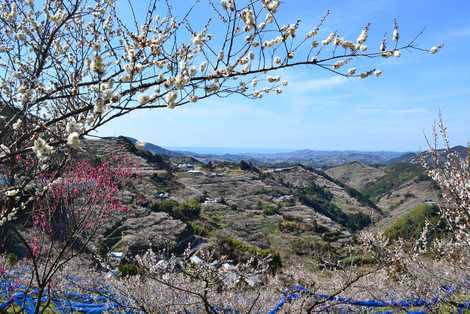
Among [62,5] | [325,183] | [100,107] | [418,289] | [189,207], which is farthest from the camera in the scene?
[325,183]

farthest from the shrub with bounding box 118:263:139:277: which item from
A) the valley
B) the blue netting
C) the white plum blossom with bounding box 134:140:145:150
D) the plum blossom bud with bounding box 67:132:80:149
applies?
the plum blossom bud with bounding box 67:132:80:149

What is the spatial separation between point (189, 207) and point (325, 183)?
2681 inches

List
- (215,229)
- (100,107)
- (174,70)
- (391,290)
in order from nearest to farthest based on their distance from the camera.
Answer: (100,107) → (174,70) → (391,290) → (215,229)

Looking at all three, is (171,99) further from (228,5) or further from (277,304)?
(277,304)

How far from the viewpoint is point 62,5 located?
3939 mm

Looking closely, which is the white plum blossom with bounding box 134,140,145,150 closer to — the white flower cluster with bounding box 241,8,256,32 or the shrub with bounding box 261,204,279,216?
the white flower cluster with bounding box 241,8,256,32

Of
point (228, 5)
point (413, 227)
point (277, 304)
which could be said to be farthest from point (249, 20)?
point (413, 227)

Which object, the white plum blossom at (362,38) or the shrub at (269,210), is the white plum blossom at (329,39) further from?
the shrub at (269,210)

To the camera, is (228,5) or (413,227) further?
(413,227)

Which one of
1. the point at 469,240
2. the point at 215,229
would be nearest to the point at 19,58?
the point at 469,240

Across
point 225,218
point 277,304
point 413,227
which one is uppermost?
point 413,227

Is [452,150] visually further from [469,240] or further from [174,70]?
[174,70]

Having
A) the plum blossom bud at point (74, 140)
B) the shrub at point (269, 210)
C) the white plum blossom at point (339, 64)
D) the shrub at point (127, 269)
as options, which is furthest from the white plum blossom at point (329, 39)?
the shrub at point (269, 210)

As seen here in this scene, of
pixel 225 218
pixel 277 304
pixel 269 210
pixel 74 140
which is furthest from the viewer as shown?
pixel 269 210
